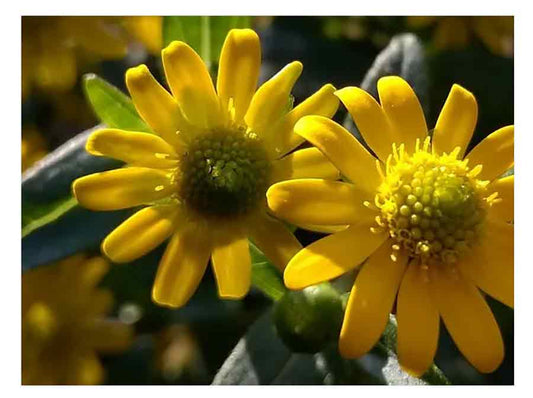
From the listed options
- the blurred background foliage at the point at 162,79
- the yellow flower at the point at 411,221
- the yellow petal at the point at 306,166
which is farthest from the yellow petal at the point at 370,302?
the blurred background foliage at the point at 162,79

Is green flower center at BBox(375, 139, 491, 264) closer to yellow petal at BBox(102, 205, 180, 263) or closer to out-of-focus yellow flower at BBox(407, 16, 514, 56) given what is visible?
yellow petal at BBox(102, 205, 180, 263)

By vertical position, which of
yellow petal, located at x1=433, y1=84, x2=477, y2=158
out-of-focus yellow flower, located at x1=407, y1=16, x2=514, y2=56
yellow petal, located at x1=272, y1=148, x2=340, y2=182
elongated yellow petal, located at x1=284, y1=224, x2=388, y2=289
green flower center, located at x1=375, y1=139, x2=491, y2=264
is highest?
out-of-focus yellow flower, located at x1=407, y1=16, x2=514, y2=56

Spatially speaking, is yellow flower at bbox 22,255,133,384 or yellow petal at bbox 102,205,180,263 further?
yellow flower at bbox 22,255,133,384

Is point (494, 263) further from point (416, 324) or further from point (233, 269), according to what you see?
point (233, 269)

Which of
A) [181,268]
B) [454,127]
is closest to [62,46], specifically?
[181,268]

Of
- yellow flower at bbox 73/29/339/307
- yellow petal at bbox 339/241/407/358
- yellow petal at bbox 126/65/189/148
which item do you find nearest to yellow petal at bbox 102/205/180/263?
yellow flower at bbox 73/29/339/307
